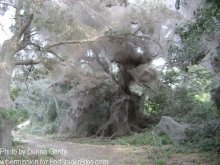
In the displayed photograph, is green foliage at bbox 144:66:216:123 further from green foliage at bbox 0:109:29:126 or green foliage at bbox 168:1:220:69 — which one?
green foliage at bbox 0:109:29:126

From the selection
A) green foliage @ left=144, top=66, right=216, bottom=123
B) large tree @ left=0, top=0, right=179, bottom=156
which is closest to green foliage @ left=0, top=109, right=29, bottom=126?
large tree @ left=0, top=0, right=179, bottom=156

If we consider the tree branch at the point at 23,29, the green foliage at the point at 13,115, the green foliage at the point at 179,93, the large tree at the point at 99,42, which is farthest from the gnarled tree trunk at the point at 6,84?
the green foliage at the point at 179,93

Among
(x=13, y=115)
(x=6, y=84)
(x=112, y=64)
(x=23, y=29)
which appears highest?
(x=112, y=64)

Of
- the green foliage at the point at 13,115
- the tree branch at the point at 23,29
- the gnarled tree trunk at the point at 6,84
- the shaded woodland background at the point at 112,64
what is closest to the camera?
the green foliage at the point at 13,115

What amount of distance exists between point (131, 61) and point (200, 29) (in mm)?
10069

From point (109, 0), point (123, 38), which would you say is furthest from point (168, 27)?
point (109, 0)

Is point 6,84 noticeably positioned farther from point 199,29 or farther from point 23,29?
point 199,29

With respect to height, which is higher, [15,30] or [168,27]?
[168,27]

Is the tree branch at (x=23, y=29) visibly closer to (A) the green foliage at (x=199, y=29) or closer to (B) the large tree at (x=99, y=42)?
(B) the large tree at (x=99, y=42)

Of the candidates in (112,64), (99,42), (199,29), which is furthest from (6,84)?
(112,64)

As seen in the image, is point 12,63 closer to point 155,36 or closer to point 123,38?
point 123,38

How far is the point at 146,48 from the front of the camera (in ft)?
52.6

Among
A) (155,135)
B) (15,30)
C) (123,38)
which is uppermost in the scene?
(123,38)

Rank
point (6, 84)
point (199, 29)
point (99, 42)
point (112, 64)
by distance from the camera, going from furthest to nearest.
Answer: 1. point (112, 64)
2. point (99, 42)
3. point (6, 84)
4. point (199, 29)
